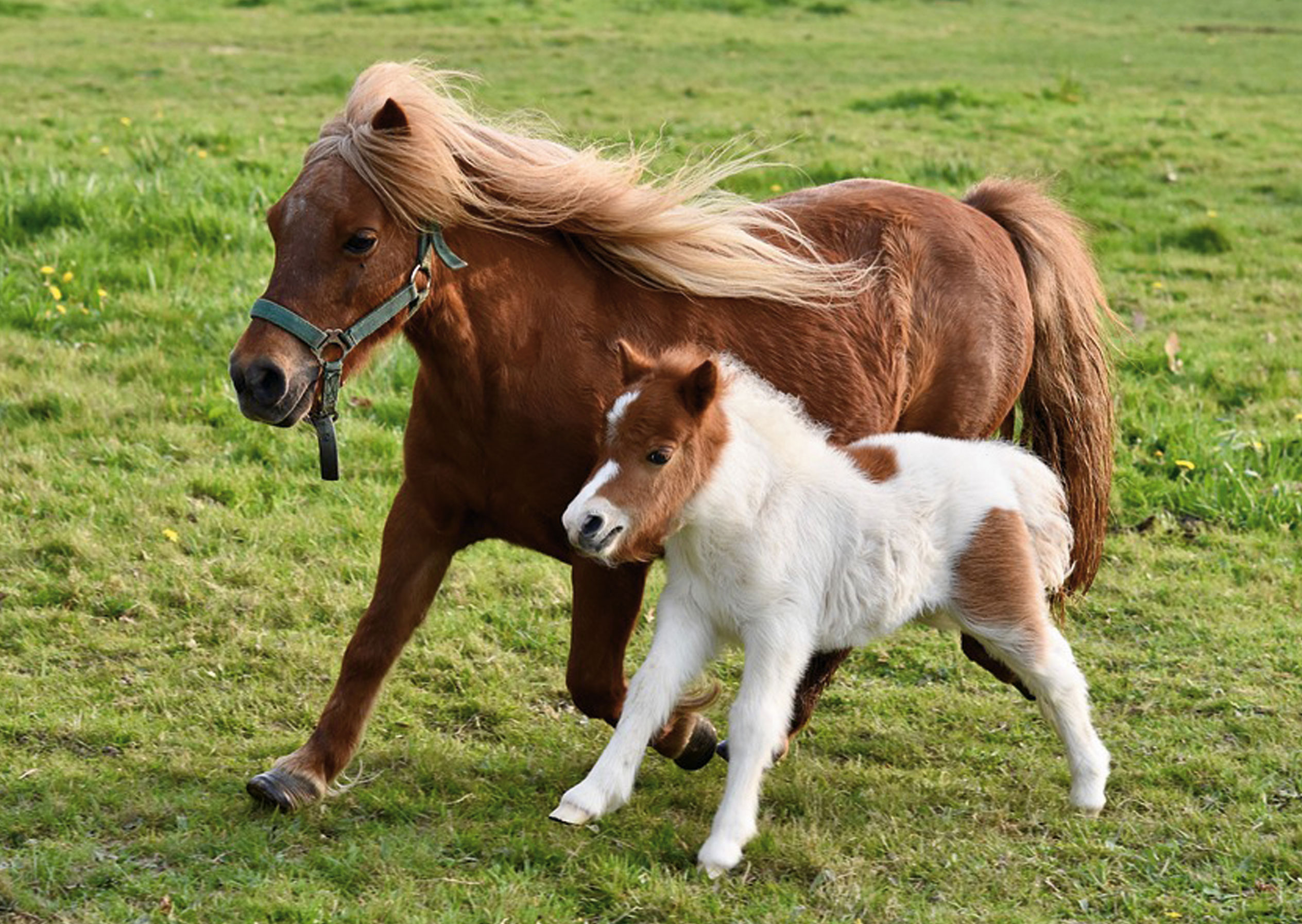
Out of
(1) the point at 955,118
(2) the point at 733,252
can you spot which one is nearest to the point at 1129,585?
(2) the point at 733,252

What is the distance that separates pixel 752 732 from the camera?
356 cm

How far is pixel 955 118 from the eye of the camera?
1309 cm

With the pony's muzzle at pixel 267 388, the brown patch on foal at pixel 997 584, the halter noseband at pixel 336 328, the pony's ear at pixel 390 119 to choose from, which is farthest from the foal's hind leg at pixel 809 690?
the pony's ear at pixel 390 119

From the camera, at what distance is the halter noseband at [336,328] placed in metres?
3.53

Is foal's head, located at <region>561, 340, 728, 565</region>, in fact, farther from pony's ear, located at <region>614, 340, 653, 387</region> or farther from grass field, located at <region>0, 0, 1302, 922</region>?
grass field, located at <region>0, 0, 1302, 922</region>

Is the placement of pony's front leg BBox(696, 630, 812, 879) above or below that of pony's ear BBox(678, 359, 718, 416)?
Result: below

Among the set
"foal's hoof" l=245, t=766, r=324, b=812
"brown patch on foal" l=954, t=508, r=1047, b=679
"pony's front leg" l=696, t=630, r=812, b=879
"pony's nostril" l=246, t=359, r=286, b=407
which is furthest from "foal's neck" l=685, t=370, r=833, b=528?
"foal's hoof" l=245, t=766, r=324, b=812

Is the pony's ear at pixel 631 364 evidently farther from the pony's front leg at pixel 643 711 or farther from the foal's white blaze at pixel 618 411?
→ the pony's front leg at pixel 643 711

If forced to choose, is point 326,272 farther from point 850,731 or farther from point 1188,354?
point 1188,354

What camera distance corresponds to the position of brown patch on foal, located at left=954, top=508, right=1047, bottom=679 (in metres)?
3.89

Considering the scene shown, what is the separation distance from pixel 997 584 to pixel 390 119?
182 centimetres

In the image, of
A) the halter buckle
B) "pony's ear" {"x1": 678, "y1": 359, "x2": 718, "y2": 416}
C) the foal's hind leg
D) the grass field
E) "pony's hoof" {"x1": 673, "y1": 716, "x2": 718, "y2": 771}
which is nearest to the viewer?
"pony's ear" {"x1": 678, "y1": 359, "x2": 718, "y2": 416}

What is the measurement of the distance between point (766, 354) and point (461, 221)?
0.89 meters

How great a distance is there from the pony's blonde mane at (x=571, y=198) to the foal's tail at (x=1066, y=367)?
0.82 metres
